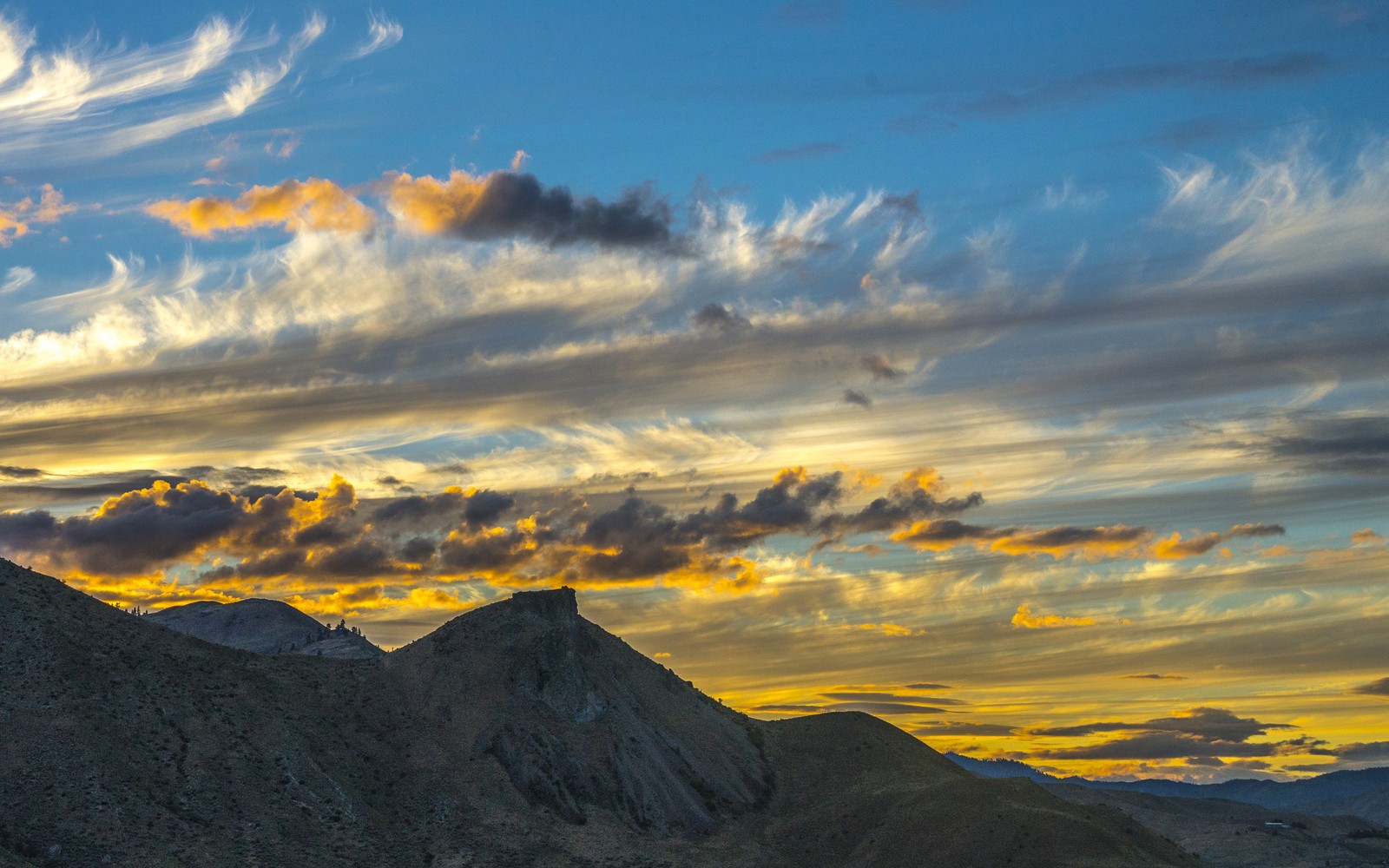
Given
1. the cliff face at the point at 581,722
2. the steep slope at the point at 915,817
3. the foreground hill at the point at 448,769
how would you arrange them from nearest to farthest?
the foreground hill at the point at 448,769 → the steep slope at the point at 915,817 → the cliff face at the point at 581,722

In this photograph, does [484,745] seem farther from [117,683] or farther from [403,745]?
[117,683]

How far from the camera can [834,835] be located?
124 metres

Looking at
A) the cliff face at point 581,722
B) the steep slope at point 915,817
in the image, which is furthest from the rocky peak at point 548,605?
the steep slope at point 915,817

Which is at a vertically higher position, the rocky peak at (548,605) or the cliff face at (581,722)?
the rocky peak at (548,605)

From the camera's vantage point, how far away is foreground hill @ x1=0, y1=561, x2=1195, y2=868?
305 feet

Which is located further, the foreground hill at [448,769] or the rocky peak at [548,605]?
the rocky peak at [548,605]

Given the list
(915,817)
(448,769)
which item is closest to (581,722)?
(448,769)

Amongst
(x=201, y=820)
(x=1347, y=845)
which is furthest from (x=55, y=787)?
(x=1347, y=845)

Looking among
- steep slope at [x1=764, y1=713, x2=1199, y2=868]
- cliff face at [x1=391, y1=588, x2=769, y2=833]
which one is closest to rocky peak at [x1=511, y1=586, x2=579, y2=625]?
cliff face at [x1=391, y1=588, x2=769, y2=833]

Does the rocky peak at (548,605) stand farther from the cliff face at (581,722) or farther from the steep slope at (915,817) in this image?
the steep slope at (915,817)

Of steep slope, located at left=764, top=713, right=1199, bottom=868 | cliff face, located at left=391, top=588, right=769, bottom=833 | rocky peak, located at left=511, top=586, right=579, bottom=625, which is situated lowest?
steep slope, located at left=764, top=713, right=1199, bottom=868

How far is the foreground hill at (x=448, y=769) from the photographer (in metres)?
93.0

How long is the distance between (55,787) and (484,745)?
139 feet

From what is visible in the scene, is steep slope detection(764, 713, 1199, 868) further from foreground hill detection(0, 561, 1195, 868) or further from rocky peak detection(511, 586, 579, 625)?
rocky peak detection(511, 586, 579, 625)
